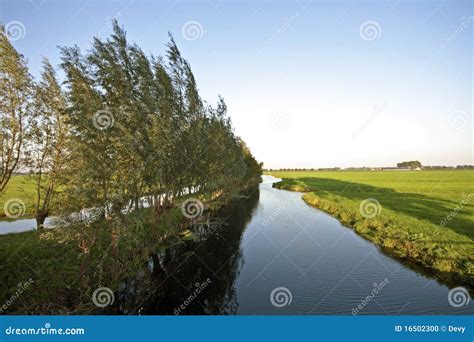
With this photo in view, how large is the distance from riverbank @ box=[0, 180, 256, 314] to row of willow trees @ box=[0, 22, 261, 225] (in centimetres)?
147

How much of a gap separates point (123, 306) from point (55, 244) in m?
7.19

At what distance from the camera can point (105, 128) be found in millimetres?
13258

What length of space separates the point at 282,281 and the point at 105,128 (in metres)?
14.9

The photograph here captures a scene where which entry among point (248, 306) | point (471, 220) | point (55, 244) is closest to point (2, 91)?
point (55, 244)

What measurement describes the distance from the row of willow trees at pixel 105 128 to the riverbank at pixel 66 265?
4.84ft

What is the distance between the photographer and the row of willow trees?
13.1 metres

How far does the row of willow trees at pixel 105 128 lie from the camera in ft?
42.9

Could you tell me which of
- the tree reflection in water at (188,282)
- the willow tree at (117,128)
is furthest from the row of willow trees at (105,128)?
the tree reflection in water at (188,282)

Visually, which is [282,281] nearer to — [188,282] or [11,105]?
[188,282]

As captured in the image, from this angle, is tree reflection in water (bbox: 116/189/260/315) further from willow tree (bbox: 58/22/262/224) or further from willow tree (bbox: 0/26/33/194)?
willow tree (bbox: 0/26/33/194)

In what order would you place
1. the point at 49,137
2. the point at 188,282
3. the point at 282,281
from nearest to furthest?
the point at 282,281
the point at 188,282
the point at 49,137

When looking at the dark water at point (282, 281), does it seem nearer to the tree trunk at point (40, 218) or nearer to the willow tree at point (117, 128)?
the willow tree at point (117, 128)

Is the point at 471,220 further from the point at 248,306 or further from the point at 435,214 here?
the point at 248,306

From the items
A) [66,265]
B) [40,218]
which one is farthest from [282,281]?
[40,218]
